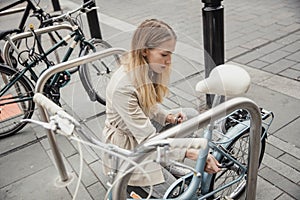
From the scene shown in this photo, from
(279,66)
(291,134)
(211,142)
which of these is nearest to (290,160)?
(291,134)

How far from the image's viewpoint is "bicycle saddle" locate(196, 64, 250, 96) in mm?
1690

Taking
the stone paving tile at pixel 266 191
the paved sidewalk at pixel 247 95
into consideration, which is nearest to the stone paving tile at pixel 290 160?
the paved sidewalk at pixel 247 95

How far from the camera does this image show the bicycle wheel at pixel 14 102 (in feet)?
10.4

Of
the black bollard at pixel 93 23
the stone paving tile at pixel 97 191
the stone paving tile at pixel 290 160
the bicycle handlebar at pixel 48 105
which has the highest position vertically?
the bicycle handlebar at pixel 48 105

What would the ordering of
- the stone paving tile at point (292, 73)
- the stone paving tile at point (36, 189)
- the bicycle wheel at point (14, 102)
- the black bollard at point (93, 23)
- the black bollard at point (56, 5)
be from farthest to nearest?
the black bollard at point (56, 5)
the black bollard at point (93, 23)
the stone paving tile at point (292, 73)
the bicycle wheel at point (14, 102)
the stone paving tile at point (36, 189)

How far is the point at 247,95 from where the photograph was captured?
364 centimetres

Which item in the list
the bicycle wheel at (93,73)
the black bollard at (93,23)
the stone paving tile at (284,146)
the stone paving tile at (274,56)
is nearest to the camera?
the stone paving tile at (284,146)

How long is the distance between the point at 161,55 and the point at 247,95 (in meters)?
2.21

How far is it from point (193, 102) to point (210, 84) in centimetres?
16

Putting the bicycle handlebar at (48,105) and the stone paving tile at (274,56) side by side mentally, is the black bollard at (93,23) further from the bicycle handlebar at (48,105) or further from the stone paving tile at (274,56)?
the bicycle handlebar at (48,105)

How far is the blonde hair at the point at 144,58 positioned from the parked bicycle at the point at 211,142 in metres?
0.26

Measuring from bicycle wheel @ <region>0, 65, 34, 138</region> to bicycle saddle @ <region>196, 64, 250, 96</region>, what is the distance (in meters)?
2.08

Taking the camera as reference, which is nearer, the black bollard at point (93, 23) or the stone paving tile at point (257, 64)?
the stone paving tile at point (257, 64)

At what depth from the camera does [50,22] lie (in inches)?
143
